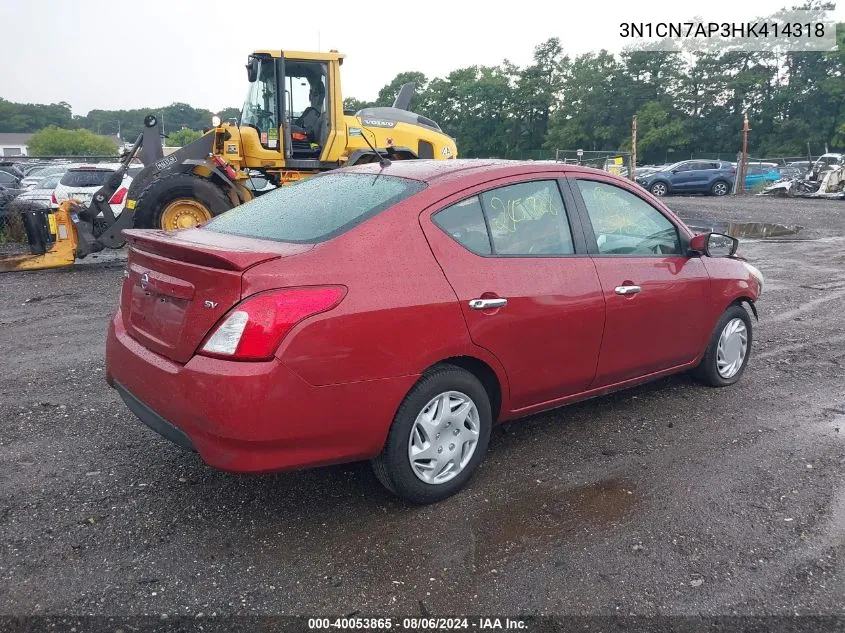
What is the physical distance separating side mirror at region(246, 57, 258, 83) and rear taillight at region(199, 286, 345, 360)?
919 cm

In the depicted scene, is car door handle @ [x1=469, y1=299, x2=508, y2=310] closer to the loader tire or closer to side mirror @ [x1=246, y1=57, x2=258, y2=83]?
the loader tire

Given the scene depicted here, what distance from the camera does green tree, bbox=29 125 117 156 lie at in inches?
3371

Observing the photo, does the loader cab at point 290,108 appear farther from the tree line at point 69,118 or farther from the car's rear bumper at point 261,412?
the tree line at point 69,118

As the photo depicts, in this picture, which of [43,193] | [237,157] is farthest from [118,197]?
[43,193]

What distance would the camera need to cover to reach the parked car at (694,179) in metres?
29.6

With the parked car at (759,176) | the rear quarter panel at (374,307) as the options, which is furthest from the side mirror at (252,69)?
the parked car at (759,176)

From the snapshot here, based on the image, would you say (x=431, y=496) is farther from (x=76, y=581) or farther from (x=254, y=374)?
(x=76, y=581)

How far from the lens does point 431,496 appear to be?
3.36 metres

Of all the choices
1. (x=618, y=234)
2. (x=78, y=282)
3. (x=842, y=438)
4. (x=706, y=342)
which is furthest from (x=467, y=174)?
(x=78, y=282)

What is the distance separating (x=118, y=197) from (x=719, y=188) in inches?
1039

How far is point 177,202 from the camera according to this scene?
33.1 ft

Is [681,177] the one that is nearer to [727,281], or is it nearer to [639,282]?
[727,281]

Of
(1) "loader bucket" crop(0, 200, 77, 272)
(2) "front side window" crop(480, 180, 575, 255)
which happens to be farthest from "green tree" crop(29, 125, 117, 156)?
(2) "front side window" crop(480, 180, 575, 255)

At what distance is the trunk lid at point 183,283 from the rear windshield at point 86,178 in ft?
42.9
